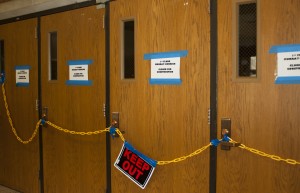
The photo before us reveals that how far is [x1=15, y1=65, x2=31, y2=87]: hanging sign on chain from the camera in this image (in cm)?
356

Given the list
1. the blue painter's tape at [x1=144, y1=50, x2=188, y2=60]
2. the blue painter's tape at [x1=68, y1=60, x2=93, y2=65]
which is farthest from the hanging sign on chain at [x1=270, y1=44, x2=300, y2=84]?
the blue painter's tape at [x1=68, y1=60, x2=93, y2=65]

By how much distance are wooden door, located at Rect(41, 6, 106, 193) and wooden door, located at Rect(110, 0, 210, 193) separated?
209mm

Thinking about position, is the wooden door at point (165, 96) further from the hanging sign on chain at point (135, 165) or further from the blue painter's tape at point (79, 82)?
the blue painter's tape at point (79, 82)

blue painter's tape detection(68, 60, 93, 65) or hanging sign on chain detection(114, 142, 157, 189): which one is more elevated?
blue painter's tape detection(68, 60, 93, 65)

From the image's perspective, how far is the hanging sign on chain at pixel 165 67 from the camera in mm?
2322

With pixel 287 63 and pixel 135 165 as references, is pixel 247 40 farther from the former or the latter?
pixel 135 165

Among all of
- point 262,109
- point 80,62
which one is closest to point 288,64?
point 262,109

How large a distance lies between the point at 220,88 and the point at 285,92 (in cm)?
42

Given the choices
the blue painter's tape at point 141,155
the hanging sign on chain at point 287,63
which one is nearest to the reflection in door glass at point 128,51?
the blue painter's tape at point 141,155

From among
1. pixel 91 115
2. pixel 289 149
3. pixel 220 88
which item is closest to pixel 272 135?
pixel 289 149

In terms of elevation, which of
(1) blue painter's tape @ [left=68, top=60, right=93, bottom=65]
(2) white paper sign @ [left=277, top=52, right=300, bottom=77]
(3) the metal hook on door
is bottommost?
(3) the metal hook on door

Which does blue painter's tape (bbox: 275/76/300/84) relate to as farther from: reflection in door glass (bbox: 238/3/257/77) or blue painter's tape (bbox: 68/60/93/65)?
blue painter's tape (bbox: 68/60/93/65)

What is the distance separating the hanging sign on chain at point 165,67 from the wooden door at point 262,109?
346mm

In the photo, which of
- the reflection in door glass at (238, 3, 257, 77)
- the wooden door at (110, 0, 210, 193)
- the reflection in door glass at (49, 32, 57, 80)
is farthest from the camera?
the reflection in door glass at (49, 32, 57, 80)
